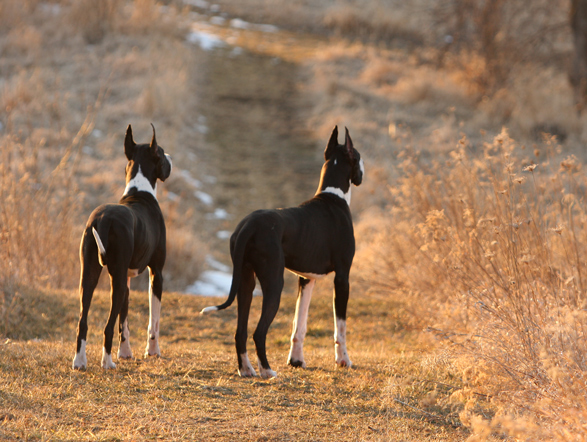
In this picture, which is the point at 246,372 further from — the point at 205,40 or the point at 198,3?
the point at 198,3

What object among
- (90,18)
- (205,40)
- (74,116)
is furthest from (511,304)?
(205,40)

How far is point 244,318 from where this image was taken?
496cm

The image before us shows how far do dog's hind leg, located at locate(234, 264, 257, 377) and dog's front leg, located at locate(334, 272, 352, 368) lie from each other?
81cm

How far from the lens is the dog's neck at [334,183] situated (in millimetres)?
5969

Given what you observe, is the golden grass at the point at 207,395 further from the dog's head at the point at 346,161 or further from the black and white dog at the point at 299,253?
the dog's head at the point at 346,161

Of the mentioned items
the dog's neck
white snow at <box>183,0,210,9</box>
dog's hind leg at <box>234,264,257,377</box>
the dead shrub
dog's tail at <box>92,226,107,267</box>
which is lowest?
dog's hind leg at <box>234,264,257,377</box>

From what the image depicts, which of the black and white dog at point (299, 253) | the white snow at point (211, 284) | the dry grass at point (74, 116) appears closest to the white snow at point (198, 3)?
the dry grass at point (74, 116)

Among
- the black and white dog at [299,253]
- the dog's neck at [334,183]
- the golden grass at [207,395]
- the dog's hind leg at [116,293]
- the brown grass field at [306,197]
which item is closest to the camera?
the golden grass at [207,395]

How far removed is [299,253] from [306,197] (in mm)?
9524

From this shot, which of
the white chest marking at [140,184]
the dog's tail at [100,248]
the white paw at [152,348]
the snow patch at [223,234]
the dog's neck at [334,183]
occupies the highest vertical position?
the dog's neck at [334,183]

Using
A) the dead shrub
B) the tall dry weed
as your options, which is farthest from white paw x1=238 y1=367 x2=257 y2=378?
the dead shrub

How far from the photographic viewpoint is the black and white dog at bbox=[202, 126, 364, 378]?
4922mm

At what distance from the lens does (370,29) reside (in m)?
27.9

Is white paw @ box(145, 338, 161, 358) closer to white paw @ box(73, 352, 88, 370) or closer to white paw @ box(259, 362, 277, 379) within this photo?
white paw @ box(73, 352, 88, 370)
